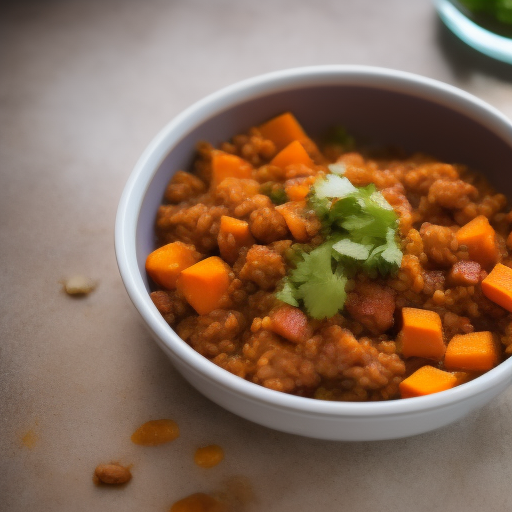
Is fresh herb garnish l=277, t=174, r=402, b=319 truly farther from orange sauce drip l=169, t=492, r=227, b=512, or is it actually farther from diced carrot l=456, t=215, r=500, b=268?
orange sauce drip l=169, t=492, r=227, b=512

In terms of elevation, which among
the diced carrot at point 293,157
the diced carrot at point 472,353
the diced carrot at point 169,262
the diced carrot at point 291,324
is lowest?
the diced carrot at point 169,262

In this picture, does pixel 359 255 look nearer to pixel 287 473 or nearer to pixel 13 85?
pixel 287 473

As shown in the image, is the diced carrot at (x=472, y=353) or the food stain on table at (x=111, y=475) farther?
the food stain on table at (x=111, y=475)

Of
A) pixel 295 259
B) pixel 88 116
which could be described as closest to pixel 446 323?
pixel 295 259

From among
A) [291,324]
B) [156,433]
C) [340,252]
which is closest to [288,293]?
[291,324]

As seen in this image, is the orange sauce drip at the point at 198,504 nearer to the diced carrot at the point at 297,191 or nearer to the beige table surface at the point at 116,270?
the beige table surface at the point at 116,270

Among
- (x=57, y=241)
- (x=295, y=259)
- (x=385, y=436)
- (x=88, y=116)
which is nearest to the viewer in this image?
(x=385, y=436)

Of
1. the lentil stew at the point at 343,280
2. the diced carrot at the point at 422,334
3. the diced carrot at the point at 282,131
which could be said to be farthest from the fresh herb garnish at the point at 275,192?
the diced carrot at the point at 422,334
